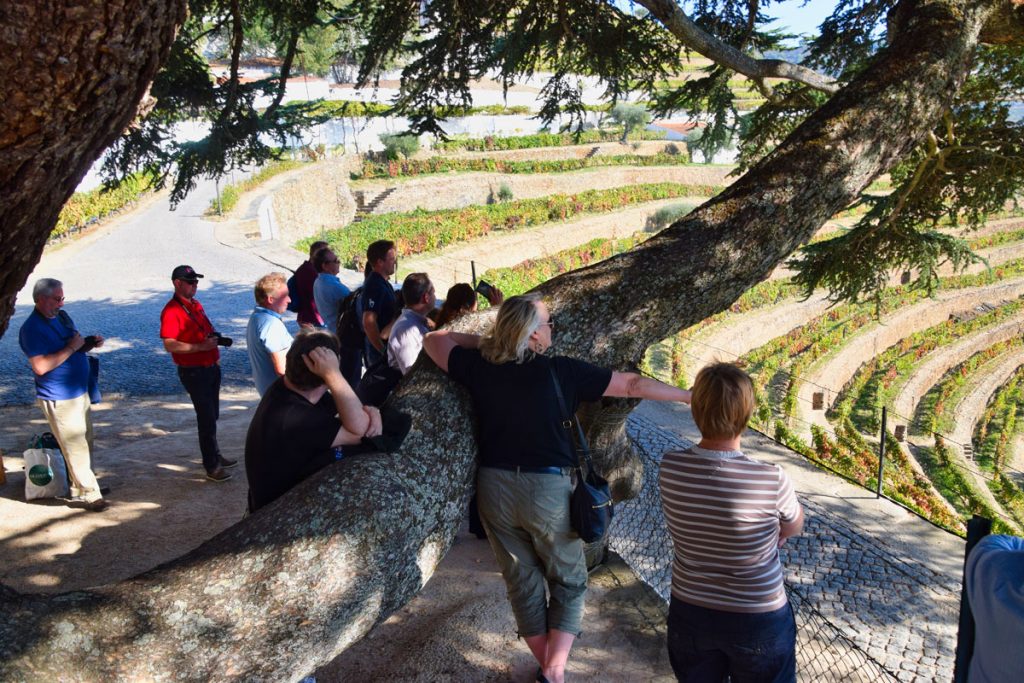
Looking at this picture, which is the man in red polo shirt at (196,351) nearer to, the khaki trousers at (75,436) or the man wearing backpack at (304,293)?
the khaki trousers at (75,436)

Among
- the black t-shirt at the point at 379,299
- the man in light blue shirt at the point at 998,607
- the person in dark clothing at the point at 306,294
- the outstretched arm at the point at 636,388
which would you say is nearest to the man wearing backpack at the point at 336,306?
the person in dark clothing at the point at 306,294

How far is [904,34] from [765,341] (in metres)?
23.8

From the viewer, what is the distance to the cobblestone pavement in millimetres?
4168

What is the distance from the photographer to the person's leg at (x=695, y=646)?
2529mm

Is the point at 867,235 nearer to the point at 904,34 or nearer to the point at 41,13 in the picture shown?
the point at 904,34

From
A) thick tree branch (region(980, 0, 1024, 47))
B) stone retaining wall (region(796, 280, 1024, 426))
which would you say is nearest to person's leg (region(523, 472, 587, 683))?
thick tree branch (region(980, 0, 1024, 47))

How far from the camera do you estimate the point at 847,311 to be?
28844 mm

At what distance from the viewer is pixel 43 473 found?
16.4ft

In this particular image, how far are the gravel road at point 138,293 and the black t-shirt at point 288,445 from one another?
21.0 feet

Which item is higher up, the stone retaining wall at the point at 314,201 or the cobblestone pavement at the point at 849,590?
the stone retaining wall at the point at 314,201

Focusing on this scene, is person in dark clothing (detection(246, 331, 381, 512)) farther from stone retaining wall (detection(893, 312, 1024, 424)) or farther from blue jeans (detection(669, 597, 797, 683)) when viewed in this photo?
stone retaining wall (detection(893, 312, 1024, 424))

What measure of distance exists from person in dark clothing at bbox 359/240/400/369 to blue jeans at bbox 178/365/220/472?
1.06 meters

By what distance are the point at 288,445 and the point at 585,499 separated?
1081 millimetres

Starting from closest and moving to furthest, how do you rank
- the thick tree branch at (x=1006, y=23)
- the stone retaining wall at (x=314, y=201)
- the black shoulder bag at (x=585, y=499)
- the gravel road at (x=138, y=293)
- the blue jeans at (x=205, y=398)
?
the black shoulder bag at (x=585, y=499) < the thick tree branch at (x=1006, y=23) < the blue jeans at (x=205, y=398) < the gravel road at (x=138, y=293) < the stone retaining wall at (x=314, y=201)
